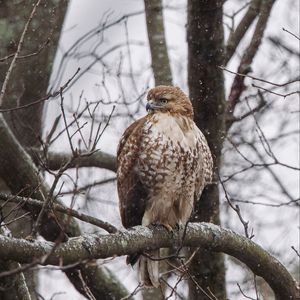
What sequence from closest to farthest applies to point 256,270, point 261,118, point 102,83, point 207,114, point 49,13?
1. point 256,270
2. point 207,114
3. point 49,13
4. point 102,83
5. point 261,118

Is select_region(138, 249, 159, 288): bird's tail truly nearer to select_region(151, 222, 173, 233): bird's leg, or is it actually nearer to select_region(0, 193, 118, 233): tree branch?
select_region(151, 222, 173, 233): bird's leg

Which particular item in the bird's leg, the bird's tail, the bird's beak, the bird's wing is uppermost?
the bird's beak

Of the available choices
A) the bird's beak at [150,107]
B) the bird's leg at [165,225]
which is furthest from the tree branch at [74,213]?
the bird's beak at [150,107]

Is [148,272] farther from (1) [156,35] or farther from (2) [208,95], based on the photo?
(1) [156,35]

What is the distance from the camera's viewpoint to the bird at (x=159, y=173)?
5906mm

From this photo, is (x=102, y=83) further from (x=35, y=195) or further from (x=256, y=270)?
(x=256, y=270)

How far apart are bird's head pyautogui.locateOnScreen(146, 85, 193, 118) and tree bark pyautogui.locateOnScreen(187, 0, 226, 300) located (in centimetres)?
10

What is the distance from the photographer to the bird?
591 cm

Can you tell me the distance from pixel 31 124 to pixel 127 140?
1498 millimetres

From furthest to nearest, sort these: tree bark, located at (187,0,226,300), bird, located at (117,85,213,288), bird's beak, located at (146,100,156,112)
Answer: bird's beak, located at (146,100,156,112)
tree bark, located at (187,0,226,300)
bird, located at (117,85,213,288)

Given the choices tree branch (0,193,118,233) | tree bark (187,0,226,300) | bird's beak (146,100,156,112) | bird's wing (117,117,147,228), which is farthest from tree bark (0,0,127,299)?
tree branch (0,193,118,233)

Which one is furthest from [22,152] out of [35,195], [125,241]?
[125,241]

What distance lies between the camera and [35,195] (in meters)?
6.07

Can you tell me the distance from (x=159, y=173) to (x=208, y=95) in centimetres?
85
